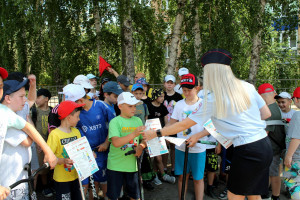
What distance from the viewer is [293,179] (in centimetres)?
343

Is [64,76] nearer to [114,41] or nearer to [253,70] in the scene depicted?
[114,41]

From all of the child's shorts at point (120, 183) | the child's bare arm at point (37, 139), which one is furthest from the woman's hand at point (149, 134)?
the child's bare arm at point (37, 139)

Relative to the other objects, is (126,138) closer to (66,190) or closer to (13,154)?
(66,190)

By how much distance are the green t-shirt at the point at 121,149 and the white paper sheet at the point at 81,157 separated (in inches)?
15.1

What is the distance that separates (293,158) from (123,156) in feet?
7.18

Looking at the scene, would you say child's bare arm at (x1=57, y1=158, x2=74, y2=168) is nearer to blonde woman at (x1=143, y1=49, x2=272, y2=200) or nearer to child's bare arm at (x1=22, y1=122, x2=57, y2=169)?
child's bare arm at (x1=22, y1=122, x2=57, y2=169)

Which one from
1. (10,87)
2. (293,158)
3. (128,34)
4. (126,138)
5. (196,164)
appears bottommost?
(196,164)

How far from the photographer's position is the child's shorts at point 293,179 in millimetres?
3338

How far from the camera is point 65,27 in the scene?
7977mm

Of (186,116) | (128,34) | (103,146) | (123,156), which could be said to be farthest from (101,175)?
(128,34)

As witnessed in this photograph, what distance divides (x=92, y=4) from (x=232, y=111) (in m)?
6.65

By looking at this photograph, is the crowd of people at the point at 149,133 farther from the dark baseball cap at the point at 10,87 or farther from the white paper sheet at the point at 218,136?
the white paper sheet at the point at 218,136

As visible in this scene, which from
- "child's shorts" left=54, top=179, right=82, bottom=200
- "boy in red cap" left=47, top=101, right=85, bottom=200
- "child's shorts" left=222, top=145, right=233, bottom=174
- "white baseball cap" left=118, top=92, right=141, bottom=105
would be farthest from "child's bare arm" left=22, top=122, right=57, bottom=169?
"child's shorts" left=222, top=145, right=233, bottom=174

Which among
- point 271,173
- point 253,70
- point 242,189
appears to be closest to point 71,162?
point 242,189
